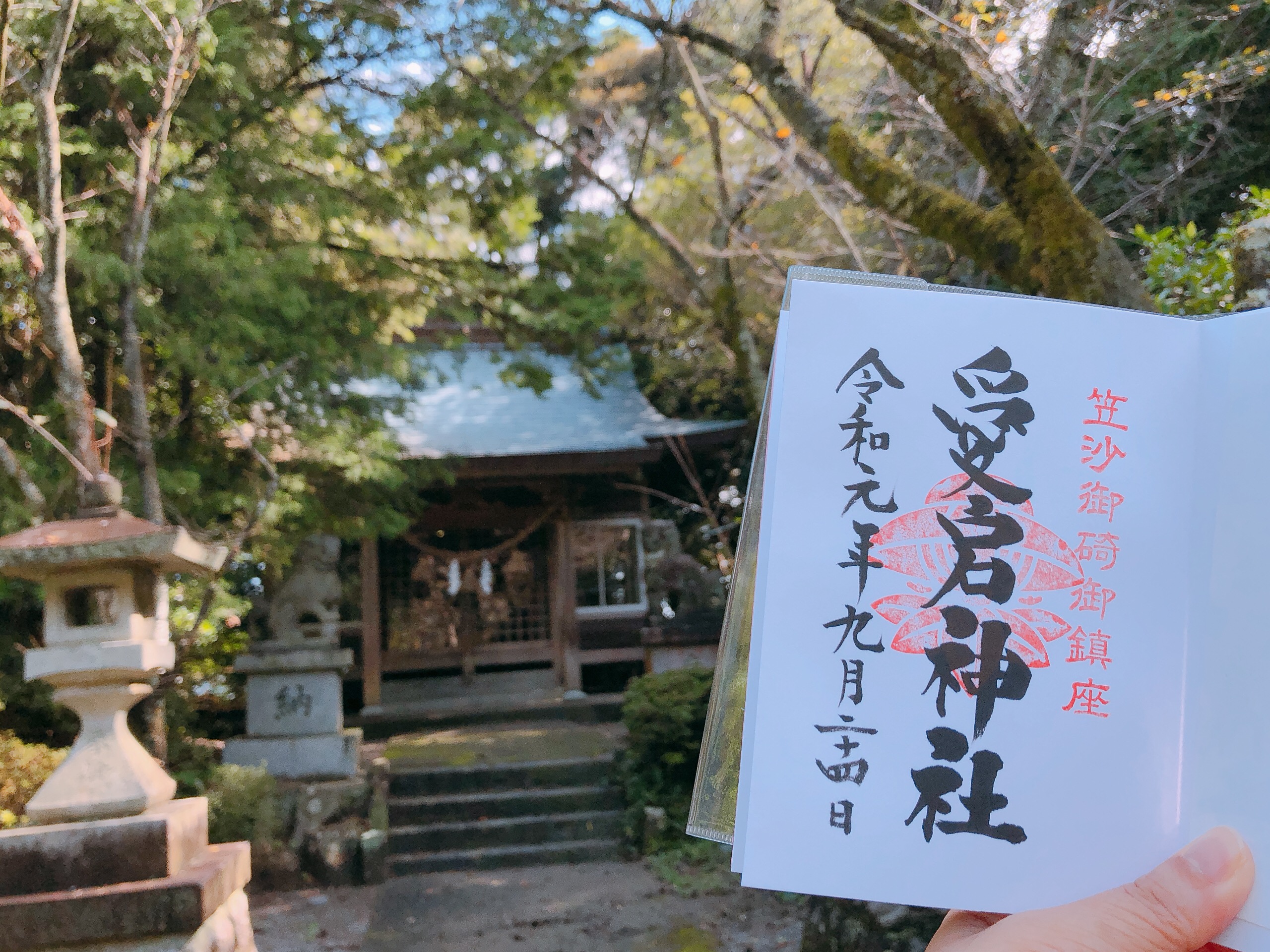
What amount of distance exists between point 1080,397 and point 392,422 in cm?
979

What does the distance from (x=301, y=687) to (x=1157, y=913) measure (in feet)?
23.3

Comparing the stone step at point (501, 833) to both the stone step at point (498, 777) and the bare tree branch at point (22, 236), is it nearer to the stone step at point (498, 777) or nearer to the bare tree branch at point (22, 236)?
the stone step at point (498, 777)

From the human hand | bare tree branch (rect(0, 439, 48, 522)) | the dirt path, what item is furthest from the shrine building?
the human hand

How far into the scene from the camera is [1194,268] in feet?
10.4

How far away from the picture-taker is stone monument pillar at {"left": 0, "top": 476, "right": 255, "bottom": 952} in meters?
3.20

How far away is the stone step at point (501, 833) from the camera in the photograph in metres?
6.69

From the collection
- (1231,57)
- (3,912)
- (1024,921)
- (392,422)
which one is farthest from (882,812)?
(392,422)

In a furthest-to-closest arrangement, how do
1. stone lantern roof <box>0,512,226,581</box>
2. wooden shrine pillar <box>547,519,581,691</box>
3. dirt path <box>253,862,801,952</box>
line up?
wooden shrine pillar <box>547,519,581,691</box>
dirt path <box>253,862,801,952</box>
stone lantern roof <box>0,512,226,581</box>

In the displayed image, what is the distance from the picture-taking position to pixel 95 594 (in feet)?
12.0

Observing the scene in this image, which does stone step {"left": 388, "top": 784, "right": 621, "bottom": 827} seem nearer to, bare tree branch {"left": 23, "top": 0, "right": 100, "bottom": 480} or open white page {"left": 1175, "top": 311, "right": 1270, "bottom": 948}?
bare tree branch {"left": 23, "top": 0, "right": 100, "bottom": 480}

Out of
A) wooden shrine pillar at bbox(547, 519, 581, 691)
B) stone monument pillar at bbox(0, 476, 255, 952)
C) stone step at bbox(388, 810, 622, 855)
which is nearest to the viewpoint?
stone monument pillar at bbox(0, 476, 255, 952)

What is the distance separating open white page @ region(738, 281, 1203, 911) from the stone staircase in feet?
20.4

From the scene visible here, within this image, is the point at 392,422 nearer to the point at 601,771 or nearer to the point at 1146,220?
the point at 601,771

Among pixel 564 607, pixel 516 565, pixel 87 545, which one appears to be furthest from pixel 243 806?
pixel 516 565
